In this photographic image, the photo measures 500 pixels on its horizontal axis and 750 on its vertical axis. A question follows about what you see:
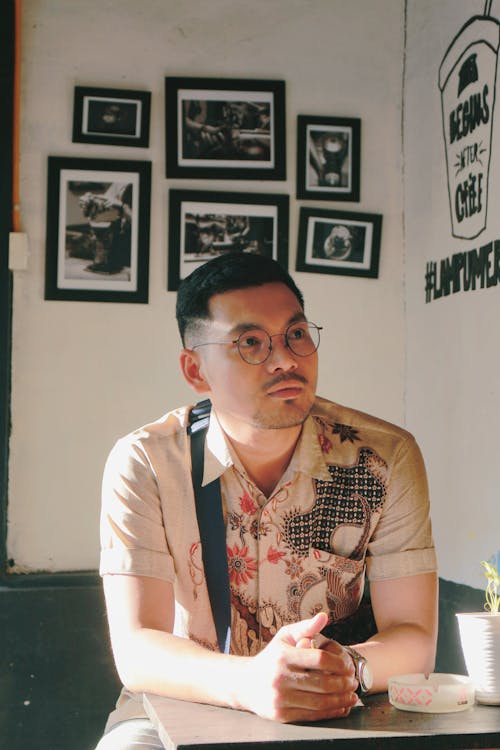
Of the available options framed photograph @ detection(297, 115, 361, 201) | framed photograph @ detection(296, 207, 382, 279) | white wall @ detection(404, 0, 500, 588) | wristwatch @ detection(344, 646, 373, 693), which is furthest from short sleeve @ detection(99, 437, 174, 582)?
framed photograph @ detection(297, 115, 361, 201)

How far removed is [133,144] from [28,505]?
1339 mm

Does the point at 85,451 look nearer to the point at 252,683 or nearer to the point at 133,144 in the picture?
the point at 133,144

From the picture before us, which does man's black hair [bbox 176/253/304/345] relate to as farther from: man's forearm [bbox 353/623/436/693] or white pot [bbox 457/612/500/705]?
white pot [bbox 457/612/500/705]

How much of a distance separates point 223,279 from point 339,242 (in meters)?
1.45

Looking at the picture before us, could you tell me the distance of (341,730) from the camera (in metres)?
1.26

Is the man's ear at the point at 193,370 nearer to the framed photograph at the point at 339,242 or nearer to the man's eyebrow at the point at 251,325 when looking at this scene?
the man's eyebrow at the point at 251,325

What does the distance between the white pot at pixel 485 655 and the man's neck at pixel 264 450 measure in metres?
0.65

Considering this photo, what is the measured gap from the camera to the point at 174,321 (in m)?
3.32

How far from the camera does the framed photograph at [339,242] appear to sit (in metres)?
3.43

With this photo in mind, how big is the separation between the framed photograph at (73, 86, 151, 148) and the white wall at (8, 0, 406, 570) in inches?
1.3

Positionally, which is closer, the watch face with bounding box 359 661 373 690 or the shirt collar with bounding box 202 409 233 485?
the watch face with bounding box 359 661 373 690

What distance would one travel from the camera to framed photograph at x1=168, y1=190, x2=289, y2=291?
3.34 meters

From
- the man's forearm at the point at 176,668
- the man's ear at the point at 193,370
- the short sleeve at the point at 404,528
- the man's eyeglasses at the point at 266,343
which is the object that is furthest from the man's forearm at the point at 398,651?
the man's ear at the point at 193,370

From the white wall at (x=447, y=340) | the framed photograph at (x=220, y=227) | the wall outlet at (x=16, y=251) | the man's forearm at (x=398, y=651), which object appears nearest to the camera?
the man's forearm at (x=398, y=651)
